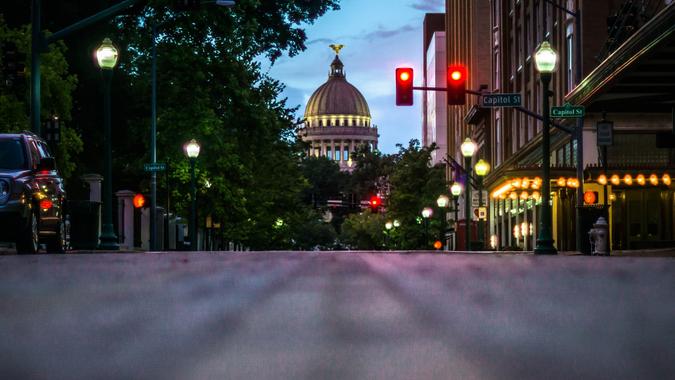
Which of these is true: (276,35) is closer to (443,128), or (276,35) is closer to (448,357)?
(448,357)

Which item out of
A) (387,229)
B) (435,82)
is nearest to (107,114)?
(387,229)

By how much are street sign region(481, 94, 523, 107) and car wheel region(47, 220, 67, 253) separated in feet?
47.1

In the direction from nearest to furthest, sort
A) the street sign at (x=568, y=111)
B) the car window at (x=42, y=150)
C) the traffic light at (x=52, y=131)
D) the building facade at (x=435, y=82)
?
the car window at (x=42, y=150) → the street sign at (x=568, y=111) → the traffic light at (x=52, y=131) → the building facade at (x=435, y=82)

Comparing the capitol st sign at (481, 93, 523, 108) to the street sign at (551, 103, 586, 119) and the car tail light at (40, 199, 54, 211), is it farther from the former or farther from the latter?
the car tail light at (40, 199, 54, 211)

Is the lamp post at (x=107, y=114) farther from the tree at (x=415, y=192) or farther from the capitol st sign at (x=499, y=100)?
the tree at (x=415, y=192)

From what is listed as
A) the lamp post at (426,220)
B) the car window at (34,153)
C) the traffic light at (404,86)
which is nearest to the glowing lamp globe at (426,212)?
the lamp post at (426,220)

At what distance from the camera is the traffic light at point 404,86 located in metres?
37.2

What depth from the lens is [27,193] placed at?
23219 mm

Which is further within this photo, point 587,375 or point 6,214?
point 6,214

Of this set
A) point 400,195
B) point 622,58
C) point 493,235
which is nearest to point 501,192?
point 493,235

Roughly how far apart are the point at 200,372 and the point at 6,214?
18.5 m

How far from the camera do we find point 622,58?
3088 centimetres

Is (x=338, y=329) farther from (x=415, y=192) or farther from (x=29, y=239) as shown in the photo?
(x=415, y=192)

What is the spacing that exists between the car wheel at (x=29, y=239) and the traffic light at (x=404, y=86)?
15692 millimetres
